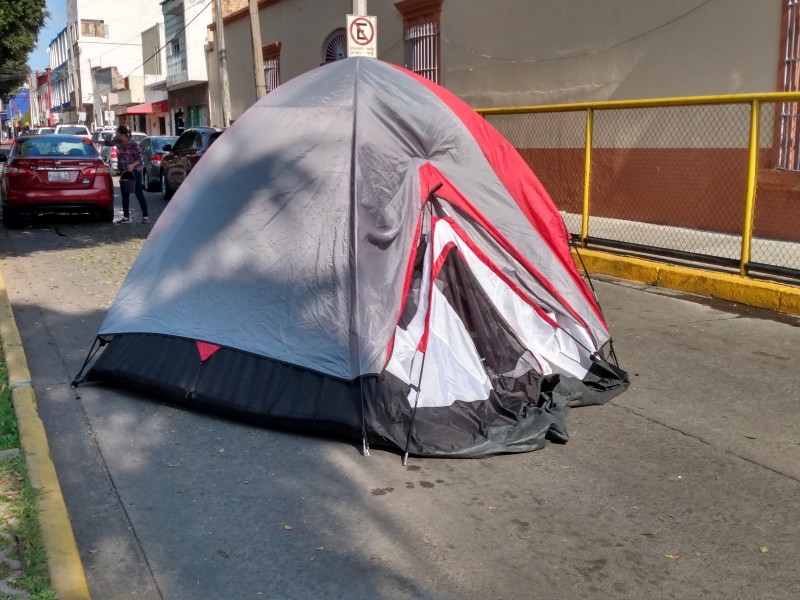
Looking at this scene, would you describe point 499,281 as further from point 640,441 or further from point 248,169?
point 248,169

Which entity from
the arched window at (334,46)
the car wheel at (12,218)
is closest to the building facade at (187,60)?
the arched window at (334,46)

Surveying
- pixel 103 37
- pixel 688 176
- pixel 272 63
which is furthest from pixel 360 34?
pixel 103 37

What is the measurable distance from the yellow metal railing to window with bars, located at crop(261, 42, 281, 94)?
13436 mm

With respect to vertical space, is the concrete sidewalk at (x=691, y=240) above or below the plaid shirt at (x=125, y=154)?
below

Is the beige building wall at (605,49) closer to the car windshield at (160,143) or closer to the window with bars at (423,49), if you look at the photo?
the window with bars at (423,49)

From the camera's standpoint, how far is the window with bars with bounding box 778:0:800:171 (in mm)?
10062

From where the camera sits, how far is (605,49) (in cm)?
1288

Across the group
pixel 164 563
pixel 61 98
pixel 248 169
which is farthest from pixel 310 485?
pixel 61 98

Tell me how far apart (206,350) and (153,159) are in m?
16.4

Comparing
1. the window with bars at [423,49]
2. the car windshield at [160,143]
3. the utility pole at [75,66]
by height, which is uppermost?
the utility pole at [75,66]

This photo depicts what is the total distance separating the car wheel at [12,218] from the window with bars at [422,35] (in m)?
8.08

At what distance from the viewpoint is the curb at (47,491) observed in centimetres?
323

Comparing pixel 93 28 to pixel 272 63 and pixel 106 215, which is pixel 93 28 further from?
pixel 106 215

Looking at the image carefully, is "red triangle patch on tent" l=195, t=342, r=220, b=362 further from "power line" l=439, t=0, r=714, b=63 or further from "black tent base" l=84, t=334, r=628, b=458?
"power line" l=439, t=0, r=714, b=63
